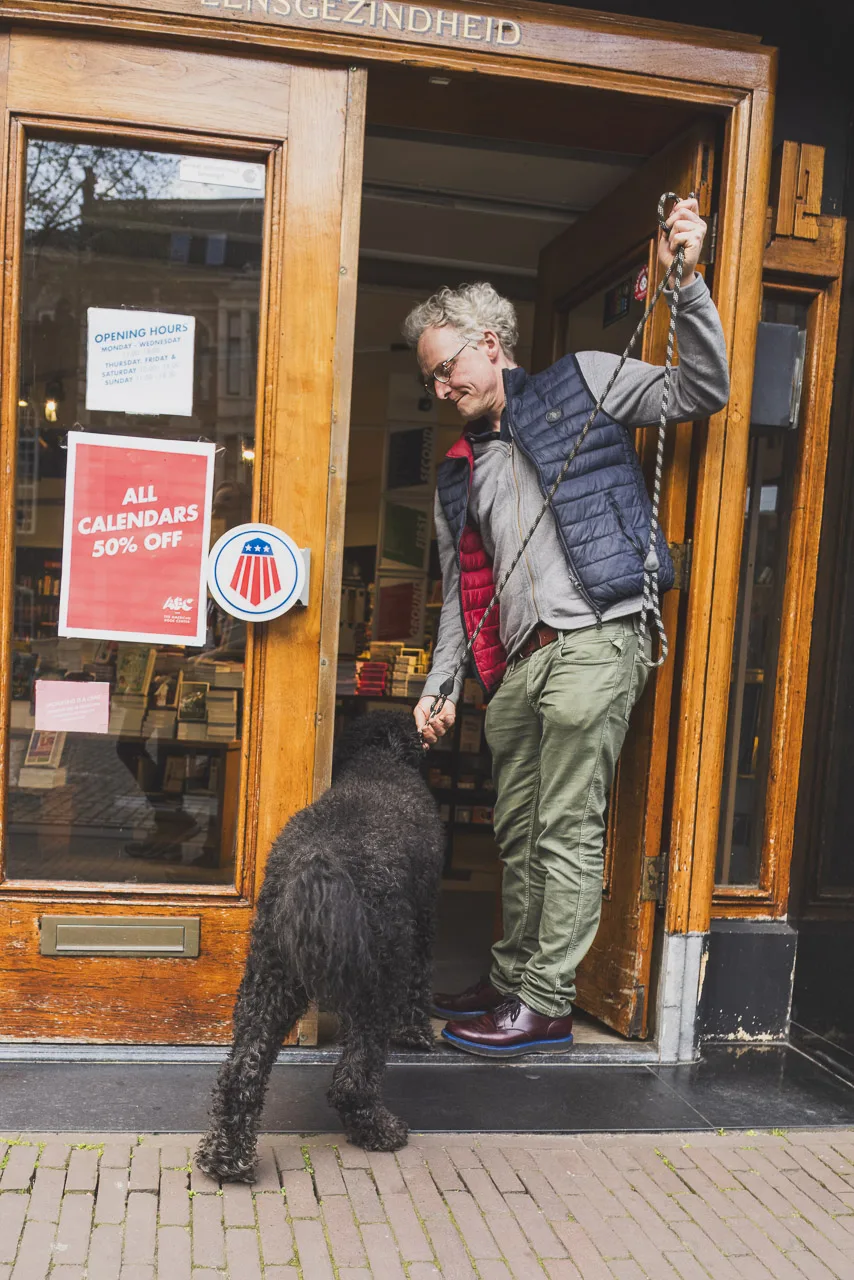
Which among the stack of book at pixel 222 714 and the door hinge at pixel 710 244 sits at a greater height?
the door hinge at pixel 710 244

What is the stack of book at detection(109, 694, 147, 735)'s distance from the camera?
3.52m

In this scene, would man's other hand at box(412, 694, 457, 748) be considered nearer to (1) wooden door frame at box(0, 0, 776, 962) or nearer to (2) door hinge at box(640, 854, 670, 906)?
(1) wooden door frame at box(0, 0, 776, 962)

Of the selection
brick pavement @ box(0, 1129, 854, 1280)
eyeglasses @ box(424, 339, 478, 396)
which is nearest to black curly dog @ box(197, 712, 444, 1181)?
brick pavement @ box(0, 1129, 854, 1280)

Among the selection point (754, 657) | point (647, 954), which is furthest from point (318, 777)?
point (754, 657)

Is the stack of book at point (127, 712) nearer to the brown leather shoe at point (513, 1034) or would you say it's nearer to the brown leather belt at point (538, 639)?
the brown leather belt at point (538, 639)

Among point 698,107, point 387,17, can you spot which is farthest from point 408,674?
point 387,17

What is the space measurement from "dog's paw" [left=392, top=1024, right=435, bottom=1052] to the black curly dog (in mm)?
576

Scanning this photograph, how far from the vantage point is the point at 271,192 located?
338cm

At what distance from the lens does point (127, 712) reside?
353cm

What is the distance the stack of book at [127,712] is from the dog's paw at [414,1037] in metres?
1.34

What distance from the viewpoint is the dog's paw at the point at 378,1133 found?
287 centimetres

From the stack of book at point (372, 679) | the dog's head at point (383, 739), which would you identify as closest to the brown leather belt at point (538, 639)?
the dog's head at point (383, 739)

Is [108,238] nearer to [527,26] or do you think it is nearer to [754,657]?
[527,26]

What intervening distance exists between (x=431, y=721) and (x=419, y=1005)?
96cm
